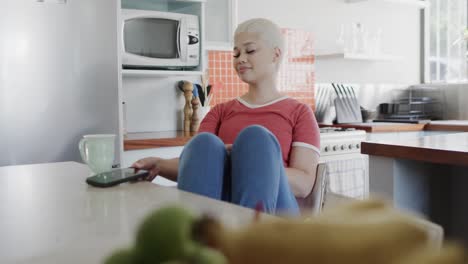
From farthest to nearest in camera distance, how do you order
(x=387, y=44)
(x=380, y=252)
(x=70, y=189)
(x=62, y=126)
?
(x=387, y=44) → (x=62, y=126) → (x=70, y=189) → (x=380, y=252)

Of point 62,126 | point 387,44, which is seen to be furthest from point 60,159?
point 387,44

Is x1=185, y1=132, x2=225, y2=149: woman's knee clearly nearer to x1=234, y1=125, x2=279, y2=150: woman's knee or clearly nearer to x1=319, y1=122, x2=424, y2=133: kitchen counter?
x1=234, y1=125, x2=279, y2=150: woman's knee

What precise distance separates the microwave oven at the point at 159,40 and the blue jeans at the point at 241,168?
149 centimetres

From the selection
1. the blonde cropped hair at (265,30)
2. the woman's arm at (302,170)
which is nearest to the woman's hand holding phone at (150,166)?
Result: the woman's arm at (302,170)

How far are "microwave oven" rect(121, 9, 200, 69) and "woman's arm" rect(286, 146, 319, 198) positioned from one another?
4.27 feet

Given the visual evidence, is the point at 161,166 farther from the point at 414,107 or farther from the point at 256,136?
the point at 414,107

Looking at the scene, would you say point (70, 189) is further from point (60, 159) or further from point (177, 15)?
point (177, 15)

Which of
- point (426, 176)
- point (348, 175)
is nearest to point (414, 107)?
point (348, 175)

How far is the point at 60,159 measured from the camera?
2459 millimetres

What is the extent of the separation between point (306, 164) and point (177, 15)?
5.03ft

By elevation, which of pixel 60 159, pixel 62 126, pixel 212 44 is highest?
pixel 212 44

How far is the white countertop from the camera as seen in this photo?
667 mm

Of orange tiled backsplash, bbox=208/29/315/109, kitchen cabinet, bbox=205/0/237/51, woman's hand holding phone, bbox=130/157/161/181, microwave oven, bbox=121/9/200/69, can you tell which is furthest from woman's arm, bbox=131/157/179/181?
orange tiled backsplash, bbox=208/29/315/109

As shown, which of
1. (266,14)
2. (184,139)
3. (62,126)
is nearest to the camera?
(62,126)
